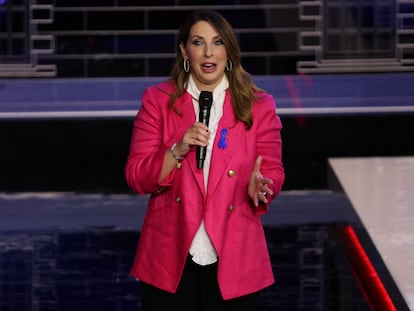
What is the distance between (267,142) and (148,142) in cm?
26

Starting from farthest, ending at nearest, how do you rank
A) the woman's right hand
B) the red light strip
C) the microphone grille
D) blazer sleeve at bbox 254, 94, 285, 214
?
the red light strip < blazer sleeve at bbox 254, 94, 285, 214 < the microphone grille < the woman's right hand

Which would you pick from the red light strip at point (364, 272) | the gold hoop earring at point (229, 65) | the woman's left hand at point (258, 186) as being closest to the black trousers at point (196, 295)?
the woman's left hand at point (258, 186)

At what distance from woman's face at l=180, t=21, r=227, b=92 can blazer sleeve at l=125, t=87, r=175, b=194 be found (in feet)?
0.34

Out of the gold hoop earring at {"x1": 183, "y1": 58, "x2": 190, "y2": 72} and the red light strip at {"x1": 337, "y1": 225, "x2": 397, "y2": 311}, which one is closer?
the gold hoop earring at {"x1": 183, "y1": 58, "x2": 190, "y2": 72}

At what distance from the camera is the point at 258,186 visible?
2572 millimetres

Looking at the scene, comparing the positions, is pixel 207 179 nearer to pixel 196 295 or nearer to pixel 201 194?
pixel 201 194

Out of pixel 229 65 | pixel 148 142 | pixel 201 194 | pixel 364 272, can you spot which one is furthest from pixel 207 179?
pixel 364 272

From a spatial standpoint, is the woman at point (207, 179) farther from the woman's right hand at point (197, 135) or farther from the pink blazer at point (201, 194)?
the woman's right hand at point (197, 135)

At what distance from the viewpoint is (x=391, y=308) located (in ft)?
13.8

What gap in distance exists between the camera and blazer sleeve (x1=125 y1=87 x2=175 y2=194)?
8.63 feet

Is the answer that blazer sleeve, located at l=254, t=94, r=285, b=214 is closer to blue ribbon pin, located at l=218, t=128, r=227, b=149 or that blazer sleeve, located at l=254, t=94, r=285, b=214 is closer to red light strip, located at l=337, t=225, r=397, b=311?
blue ribbon pin, located at l=218, t=128, r=227, b=149

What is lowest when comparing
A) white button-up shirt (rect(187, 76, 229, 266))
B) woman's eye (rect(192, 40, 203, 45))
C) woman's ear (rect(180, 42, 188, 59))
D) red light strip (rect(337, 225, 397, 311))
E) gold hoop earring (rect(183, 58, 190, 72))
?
red light strip (rect(337, 225, 397, 311))

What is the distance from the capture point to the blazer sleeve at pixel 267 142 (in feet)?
8.74

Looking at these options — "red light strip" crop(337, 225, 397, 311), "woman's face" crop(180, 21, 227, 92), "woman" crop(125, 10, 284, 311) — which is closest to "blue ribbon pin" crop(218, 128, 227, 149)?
"woman" crop(125, 10, 284, 311)
